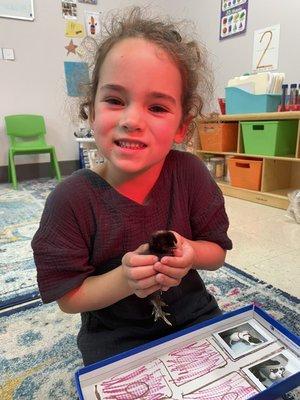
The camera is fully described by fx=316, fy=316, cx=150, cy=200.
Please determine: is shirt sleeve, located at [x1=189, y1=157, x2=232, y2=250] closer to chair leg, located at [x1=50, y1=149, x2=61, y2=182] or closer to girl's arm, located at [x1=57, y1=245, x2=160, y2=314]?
girl's arm, located at [x1=57, y1=245, x2=160, y2=314]

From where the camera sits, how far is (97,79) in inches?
18.3

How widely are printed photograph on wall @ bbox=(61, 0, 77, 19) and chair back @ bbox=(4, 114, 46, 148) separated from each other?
0.83 meters

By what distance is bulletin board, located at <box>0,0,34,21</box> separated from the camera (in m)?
2.25

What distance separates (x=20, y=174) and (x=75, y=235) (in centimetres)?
231

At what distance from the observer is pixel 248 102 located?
171 cm

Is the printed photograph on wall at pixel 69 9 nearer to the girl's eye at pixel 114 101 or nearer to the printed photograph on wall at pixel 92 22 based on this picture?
the printed photograph on wall at pixel 92 22

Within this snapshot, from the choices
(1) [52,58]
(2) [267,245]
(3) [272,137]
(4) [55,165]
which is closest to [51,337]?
(2) [267,245]

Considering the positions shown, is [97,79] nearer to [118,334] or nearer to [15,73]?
[118,334]

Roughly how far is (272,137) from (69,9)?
76.5 inches

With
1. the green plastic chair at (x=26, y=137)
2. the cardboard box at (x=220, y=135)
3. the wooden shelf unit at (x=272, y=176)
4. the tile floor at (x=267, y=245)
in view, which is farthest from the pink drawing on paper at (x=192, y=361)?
the green plastic chair at (x=26, y=137)

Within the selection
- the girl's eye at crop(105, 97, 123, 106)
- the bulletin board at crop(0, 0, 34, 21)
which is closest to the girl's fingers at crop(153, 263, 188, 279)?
the girl's eye at crop(105, 97, 123, 106)

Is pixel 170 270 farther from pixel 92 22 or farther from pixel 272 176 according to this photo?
pixel 92 22

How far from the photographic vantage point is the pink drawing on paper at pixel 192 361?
0.45 metres

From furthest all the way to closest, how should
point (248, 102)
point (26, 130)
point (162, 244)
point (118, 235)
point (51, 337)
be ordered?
point (26, 130) → point (248, 102) → point (51, 337) → point (118, 235) → point (162, 244)
